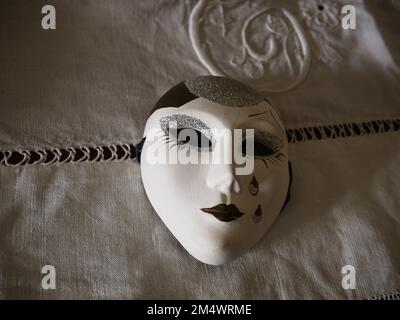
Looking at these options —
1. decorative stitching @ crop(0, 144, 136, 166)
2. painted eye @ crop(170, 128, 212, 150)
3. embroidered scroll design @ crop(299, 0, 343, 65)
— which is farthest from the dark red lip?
embroidered scroll design @ crop(299, 0, 343, 65)

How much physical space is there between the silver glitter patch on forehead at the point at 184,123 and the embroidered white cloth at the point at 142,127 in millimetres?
156

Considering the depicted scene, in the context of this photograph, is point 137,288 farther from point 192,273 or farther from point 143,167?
point 143,167

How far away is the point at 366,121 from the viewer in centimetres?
102

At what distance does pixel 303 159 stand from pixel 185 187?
0.33 m

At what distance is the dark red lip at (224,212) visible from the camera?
2.35 feet

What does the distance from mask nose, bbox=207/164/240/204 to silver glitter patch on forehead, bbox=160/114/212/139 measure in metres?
0.06

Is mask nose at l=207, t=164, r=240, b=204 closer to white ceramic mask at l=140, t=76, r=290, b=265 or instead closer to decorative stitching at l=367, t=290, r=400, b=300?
white ceramic mask at l=140, t=76, r=290, b=265

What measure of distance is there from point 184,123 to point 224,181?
127 mm

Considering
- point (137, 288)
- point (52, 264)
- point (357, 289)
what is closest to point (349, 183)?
point (357, 289)

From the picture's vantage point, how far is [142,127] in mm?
956

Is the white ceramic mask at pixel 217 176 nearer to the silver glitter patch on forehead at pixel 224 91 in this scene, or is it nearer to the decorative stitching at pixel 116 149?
the silver glitter patch on forehead at pixel 224 91

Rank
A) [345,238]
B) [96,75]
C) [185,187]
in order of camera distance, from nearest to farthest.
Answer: [185,187]
[345,238]
[96,75]

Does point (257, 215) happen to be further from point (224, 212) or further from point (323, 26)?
point (323, 26)

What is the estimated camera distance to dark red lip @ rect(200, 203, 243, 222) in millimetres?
715
